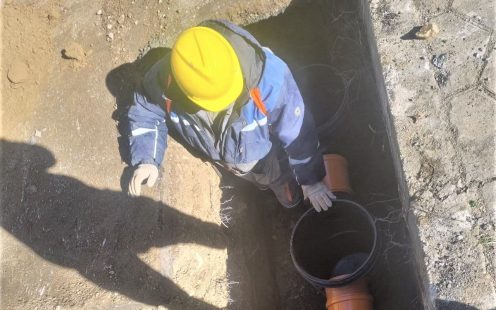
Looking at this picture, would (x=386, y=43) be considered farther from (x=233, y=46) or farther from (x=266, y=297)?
(x=266, y=297)

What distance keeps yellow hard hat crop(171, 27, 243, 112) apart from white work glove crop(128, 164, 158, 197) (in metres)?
0.71

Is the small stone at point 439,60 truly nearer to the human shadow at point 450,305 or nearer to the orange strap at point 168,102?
the human shadow at point 450,305

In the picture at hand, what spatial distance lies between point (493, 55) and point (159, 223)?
1.92 meters

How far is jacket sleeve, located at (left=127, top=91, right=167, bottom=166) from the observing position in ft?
8.82

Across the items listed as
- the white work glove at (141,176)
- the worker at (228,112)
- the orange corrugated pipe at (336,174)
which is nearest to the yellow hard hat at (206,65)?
the worker at (228,112)

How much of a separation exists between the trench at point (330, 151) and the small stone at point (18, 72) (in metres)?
1.57

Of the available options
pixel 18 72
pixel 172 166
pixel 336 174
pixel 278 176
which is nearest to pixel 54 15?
pixel 18 72

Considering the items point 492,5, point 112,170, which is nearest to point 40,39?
point 112,170

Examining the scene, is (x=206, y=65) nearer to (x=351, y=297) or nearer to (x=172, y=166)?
(x=172, y=166)

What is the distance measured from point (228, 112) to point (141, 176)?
708mm

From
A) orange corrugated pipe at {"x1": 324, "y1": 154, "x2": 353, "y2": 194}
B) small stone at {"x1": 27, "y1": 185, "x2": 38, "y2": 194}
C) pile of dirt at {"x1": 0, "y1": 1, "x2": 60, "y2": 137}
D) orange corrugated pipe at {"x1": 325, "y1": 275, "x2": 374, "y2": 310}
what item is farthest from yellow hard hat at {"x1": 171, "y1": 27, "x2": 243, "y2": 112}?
pile of dirt at {"x1": 0, "y1": 1, "x2": 60, "y2": 137}

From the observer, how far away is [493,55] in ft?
7.51

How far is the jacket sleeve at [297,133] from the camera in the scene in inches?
94.0

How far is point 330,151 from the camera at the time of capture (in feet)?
11.2
